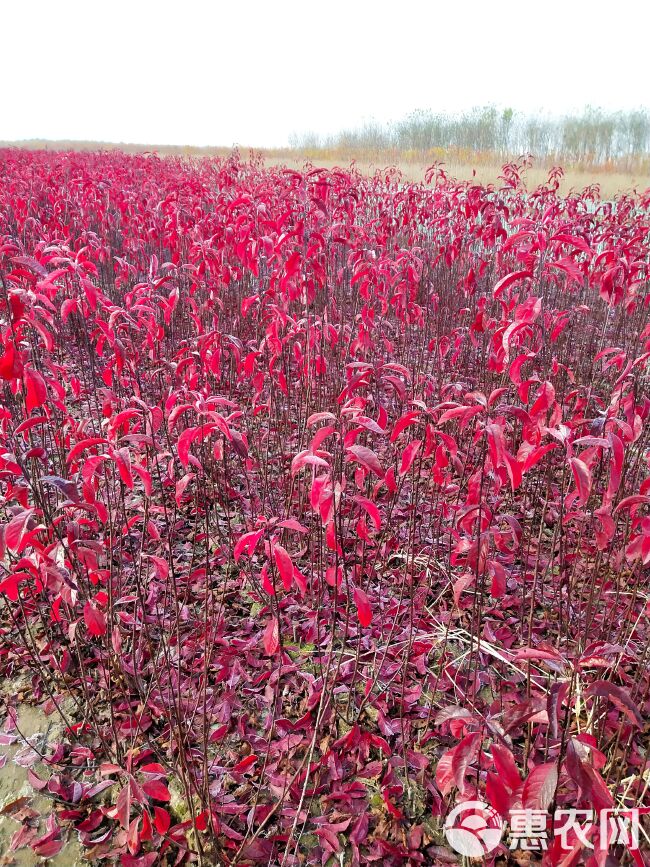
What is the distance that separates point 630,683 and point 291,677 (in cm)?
139

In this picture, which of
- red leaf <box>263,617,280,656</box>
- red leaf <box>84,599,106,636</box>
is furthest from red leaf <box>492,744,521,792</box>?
red leaf <box>84,599,106,636</box>

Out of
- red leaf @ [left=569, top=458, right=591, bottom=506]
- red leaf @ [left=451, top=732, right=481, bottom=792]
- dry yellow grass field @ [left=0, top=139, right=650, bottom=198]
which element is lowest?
red leaf @ [left=451, top=732, right=481, bottom=792]

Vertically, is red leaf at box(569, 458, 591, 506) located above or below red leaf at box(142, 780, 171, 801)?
above

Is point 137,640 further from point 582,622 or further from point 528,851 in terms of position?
point 582,622

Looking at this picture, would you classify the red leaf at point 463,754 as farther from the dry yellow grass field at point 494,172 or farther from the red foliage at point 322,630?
the dry yellow grass field at point 494,172

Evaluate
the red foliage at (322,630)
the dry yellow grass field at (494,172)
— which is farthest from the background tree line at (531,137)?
the red foliage at (322,630)

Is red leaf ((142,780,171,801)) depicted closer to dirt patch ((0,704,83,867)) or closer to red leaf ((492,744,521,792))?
dirt patch ((0,704,83,867))

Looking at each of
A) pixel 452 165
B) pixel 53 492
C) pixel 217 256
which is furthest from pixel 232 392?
pixel 452 165

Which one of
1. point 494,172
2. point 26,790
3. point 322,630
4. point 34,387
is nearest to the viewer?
point 34,387

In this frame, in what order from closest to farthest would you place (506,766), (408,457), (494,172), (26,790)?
(506,766), (408,457), (26,790), (494,172)

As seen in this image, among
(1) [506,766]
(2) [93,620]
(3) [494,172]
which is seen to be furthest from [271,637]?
(3) [494,172]

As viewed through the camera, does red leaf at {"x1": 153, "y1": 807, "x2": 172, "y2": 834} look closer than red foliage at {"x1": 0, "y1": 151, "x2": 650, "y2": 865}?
No

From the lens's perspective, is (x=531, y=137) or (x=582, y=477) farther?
(x=531, y=137)

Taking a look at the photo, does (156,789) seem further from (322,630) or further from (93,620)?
(322,630)
